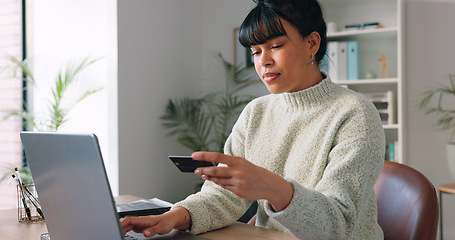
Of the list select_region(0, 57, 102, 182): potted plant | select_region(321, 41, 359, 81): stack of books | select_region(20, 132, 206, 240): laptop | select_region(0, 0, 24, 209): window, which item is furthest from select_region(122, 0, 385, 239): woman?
select_region(0, 0, 24, 209): window

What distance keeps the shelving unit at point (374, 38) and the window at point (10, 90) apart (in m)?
2.41

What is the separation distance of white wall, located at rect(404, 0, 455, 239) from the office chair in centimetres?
229

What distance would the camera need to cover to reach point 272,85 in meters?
1.21

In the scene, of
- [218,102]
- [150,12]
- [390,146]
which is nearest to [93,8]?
[150,12]

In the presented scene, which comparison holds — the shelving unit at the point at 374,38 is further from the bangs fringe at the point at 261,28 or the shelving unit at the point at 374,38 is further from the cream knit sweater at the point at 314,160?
the bangs fringe at the point at 261,28

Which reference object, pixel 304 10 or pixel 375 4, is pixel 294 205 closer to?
pixel 304 10

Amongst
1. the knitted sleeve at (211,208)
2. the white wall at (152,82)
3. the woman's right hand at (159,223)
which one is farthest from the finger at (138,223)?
the white wall at (152,82)

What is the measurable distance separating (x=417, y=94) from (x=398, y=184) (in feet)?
7.87

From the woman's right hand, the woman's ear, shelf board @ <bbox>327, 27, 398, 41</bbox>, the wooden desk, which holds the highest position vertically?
shelf board @ <bbox>327, 27, 398, 41</bbox>

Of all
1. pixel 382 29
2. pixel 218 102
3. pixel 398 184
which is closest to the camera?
pixel 398 184

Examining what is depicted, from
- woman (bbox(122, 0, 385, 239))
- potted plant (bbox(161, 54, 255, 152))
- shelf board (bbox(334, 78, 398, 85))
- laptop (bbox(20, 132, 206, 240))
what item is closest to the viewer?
laptop (bbox(20, 132, 206, 240))

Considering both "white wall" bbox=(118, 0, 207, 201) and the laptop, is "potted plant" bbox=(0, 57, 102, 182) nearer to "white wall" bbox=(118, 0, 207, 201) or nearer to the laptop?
"white wall" bbox=(118, 0, 207, 201)

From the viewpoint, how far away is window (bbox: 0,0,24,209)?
141 inches

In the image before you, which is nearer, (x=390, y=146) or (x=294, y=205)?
(x=294, y=205)
